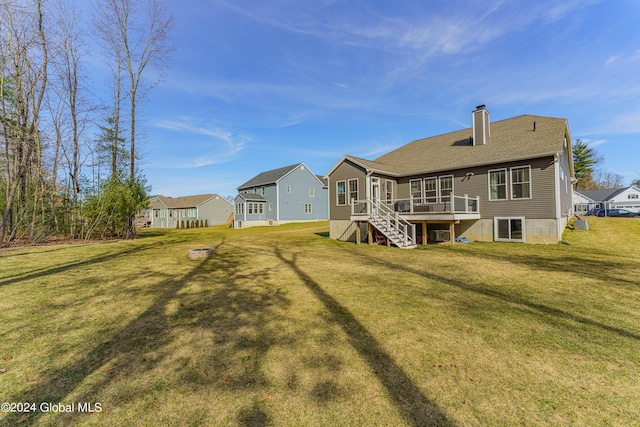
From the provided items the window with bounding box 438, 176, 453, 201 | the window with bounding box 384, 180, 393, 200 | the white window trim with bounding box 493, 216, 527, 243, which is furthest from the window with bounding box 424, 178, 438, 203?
the white window trim with bounding box 493, 216, 527, 243

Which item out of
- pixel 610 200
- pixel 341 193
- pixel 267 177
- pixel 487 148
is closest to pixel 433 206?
pixel 487 148

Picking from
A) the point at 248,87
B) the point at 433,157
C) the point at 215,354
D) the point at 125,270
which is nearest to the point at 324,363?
the point at 215,354

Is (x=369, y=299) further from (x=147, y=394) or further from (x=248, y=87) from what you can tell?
(x=248, y=87)

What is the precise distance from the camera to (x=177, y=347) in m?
3.69

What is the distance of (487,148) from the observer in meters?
15.5

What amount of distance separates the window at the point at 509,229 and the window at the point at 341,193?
8.83 metres

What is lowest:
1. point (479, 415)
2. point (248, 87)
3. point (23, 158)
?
point (479, 415)

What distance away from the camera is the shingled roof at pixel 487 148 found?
13422 millimetres

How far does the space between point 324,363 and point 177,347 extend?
2.14m

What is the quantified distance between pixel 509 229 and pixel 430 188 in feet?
16.1

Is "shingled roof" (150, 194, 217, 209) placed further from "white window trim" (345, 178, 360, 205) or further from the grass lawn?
the grass lawn

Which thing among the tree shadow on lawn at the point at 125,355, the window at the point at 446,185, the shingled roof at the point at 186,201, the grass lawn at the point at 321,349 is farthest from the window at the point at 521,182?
the shingled roof at the point at 186,201

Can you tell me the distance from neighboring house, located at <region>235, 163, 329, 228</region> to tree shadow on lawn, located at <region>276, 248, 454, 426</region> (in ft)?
101

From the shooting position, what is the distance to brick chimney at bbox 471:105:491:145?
53.1 ft
